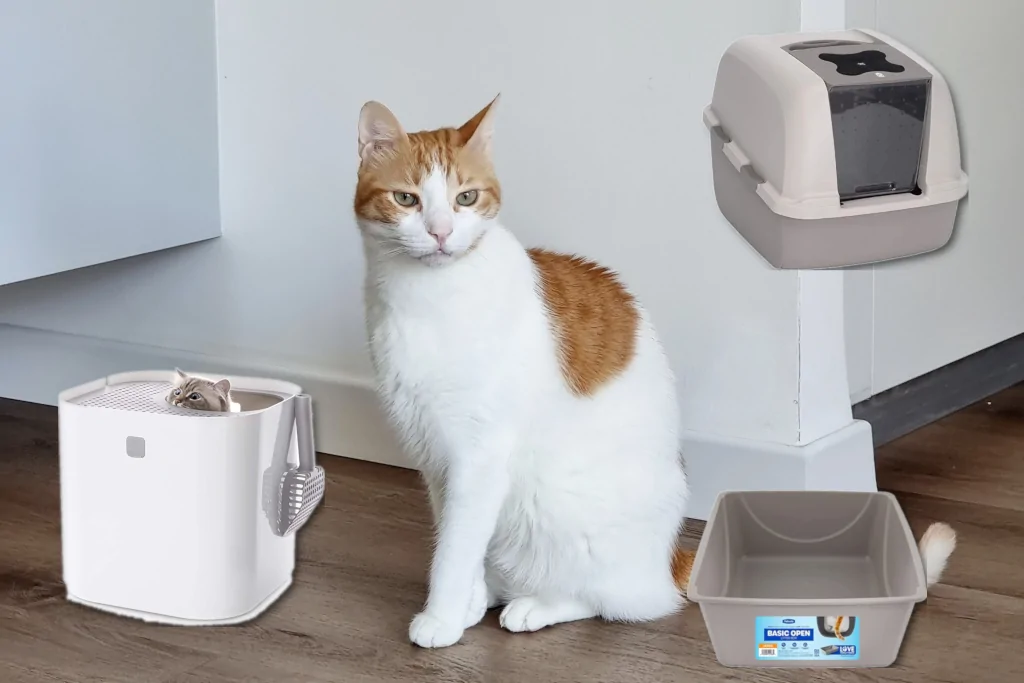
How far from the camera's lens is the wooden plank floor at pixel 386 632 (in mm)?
1312

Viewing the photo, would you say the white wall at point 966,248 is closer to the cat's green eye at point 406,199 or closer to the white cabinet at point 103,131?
the cat's green eye at point 406,199

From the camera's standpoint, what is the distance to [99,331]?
2.33 metres

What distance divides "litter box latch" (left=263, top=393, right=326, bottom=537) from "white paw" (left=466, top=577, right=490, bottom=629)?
250mm

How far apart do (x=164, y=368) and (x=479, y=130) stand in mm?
1131

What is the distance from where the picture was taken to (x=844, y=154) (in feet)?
2.05

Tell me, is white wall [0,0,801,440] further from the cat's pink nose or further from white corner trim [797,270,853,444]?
the cat's pink nose

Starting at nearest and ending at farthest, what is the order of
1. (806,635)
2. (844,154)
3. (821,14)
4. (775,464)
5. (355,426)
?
(844,154)
(806,635)
(821,14)
(775,464)
(355,426)

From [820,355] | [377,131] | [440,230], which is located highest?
[377,131]

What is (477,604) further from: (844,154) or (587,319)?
(844,154)

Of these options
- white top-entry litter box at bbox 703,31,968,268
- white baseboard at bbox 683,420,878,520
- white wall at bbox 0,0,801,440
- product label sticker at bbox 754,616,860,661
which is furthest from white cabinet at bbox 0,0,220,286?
white top-entry litter box at bbox 703,31,968,268

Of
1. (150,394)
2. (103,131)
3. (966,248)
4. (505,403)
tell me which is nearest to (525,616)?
(505,403)

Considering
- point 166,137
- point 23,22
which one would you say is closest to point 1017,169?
point 166,137

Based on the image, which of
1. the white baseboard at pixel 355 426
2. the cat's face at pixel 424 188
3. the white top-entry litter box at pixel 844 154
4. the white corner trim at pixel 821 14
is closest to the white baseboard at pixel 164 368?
the white baseboard at pixel 355 426

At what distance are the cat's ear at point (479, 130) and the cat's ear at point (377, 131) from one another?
2.9 inches
